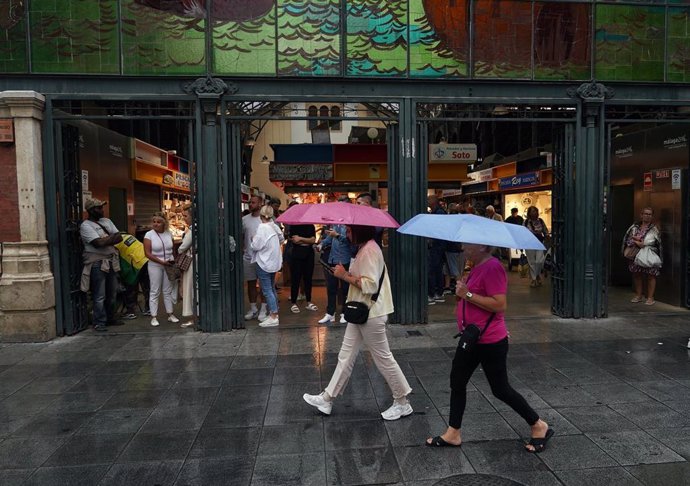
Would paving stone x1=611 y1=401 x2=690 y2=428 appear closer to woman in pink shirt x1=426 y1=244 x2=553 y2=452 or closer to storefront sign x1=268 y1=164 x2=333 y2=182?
woman in pink shirt x1=426 y1=244 x2=553 y2=452

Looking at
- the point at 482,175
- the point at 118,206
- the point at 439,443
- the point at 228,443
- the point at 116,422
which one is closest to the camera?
the point at 439,443

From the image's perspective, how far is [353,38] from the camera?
7.97 meters

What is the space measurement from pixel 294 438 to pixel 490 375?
5.64ft

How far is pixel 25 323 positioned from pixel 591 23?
385 inches

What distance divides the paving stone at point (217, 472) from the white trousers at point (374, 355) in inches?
42.8

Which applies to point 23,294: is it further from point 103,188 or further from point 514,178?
point 514,178

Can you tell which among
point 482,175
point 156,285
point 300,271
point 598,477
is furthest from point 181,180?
point 598,477

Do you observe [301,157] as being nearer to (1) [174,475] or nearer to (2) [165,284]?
(2) [165,284]

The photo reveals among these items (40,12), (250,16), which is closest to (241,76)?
(250,16)

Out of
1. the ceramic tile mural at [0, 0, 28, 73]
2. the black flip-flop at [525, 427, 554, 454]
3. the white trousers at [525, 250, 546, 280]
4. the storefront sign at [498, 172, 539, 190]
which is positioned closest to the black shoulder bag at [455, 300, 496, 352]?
the black flip-flop at [525, 427, 554, 454]

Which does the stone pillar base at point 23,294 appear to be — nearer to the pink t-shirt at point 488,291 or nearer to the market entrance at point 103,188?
the market entrance at point 103,188

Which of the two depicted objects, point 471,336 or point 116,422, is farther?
point 116,422

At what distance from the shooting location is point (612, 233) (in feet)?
39.3

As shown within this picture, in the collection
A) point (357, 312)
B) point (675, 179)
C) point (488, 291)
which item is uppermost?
point (675, 179)
